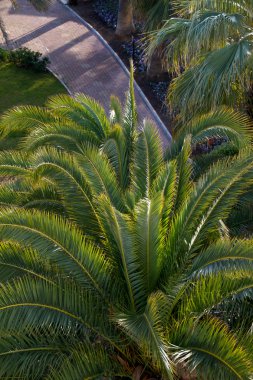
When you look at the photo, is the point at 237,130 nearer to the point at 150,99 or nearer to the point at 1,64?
the point at 150,99

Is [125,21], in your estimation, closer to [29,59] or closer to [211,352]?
[29,59]

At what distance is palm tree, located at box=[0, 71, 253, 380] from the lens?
5.36m

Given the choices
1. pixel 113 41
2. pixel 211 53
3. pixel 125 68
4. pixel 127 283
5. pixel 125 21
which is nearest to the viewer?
pixel 127 283

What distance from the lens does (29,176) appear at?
8234mm

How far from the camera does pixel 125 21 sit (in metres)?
20.0

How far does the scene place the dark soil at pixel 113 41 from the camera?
16.3m

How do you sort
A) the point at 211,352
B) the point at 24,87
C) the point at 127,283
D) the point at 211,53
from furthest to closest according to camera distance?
the point at 24,87, the point at 211,53, the point at 127,283, the point at 211,352

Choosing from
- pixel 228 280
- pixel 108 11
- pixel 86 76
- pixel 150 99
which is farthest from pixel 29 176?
pixel 108 11

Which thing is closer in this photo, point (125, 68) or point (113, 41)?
point (125, 68)

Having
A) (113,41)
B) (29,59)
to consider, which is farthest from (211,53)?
(113,41)

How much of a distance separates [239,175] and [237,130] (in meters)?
1.73

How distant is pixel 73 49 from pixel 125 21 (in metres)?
2.17

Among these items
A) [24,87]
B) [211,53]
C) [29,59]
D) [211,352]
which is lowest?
[24,87]

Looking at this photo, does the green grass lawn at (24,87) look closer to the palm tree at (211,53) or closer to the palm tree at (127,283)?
the palm tree at (211,53)
